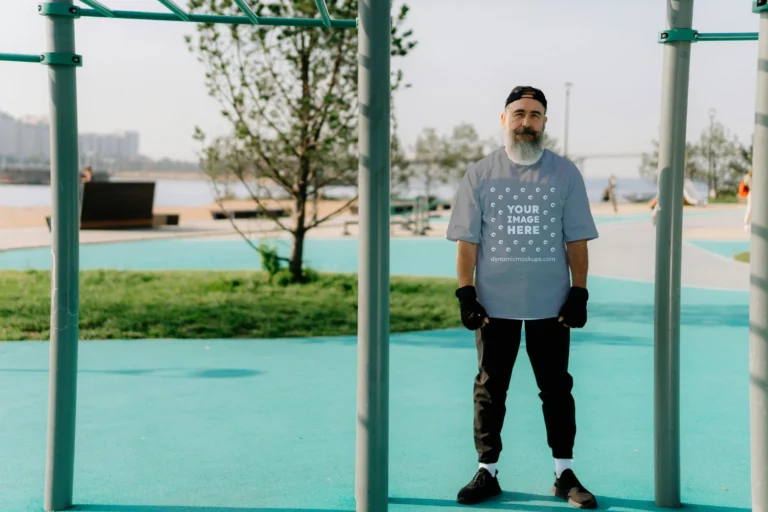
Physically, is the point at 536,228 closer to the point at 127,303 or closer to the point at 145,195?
the point at 127,303

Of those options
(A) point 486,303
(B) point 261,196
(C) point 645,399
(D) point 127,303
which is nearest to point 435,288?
(B) point 261,196

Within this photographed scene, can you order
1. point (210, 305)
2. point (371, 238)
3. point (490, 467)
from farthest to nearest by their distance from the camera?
point (210, 305), point (490, 467), point (371, 238)

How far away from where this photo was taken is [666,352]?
4.23 metres

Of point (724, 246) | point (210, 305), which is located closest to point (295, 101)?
point (210, 305)

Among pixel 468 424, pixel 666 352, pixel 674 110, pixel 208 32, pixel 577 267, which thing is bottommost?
pixel 468 424

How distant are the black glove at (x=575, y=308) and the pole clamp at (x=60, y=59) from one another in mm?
2218

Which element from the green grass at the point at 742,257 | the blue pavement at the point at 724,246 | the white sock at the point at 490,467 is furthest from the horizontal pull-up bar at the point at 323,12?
the blue pavement at the point at 724,246

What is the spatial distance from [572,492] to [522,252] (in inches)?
41.5

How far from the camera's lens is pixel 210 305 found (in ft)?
37.0

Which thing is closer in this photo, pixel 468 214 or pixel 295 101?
pixel 468 214

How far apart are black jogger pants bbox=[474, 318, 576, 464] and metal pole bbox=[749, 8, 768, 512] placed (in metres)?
1.43

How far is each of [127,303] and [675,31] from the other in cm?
844

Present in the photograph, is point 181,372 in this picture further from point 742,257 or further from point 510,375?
point 742,257

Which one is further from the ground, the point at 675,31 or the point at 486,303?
the point at 675,31
